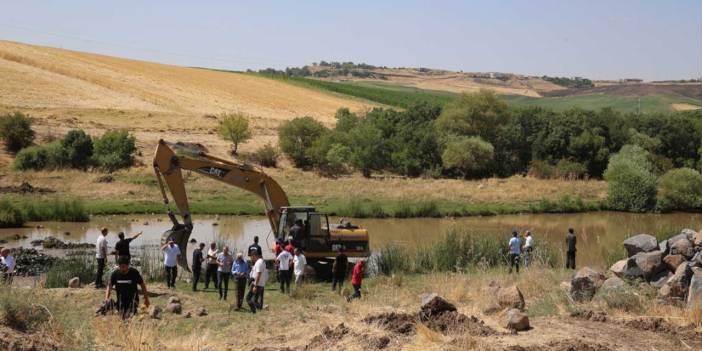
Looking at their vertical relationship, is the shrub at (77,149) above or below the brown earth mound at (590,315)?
below

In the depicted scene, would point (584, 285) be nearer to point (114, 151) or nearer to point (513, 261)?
point (513, 261)

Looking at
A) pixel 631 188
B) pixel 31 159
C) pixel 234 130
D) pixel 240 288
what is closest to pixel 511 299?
pixel 240 288

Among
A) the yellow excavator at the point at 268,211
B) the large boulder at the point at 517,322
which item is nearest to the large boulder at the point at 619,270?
the large boulder at the point at 517,322

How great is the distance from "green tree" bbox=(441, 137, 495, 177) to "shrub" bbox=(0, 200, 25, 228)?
1293 inches

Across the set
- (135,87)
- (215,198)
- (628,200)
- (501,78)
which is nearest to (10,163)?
(215,198)

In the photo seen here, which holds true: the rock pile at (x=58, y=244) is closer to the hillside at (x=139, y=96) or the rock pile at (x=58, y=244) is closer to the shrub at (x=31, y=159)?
the shrub at (x=31, y=159)

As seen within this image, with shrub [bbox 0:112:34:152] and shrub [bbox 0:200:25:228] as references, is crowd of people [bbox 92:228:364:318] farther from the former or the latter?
shrub [bbox 0:112:34:152]

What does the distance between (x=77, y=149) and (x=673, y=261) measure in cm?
4154

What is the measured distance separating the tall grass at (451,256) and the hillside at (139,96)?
37350mm

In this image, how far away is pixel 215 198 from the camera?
4612 cm

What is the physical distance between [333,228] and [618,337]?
12.8 meters

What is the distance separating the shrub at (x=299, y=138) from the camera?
61.2 meters

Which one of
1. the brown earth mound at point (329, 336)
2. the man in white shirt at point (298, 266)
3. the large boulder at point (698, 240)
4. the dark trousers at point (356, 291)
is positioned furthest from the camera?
the man in white shirt at point (298, 266)

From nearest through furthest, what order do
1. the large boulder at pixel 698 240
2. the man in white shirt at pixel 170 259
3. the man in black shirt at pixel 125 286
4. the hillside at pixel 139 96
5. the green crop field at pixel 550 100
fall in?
the man in black shirt at pixel 125 286, the large boulder at pixel 698 240, the man in white shirt at pixel 170 259, the hillside at pixel 139 96, the green crop field at pixel 550 100
